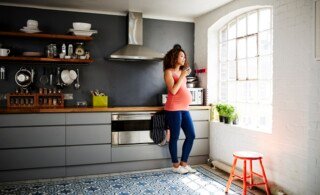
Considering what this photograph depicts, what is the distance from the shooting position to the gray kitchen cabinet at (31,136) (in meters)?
3.61

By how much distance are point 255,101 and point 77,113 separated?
90.5 inches

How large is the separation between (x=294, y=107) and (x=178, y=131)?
1.50 meters

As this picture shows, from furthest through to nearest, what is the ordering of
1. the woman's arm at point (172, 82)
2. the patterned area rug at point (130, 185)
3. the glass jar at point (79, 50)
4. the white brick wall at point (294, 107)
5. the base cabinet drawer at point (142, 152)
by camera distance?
1. the glass jar at point (79, 50)
2. the base cabinet drawer at point (142, 152)
3. the woman's arm at point (172, 82)
4. the patterned area rug at point (130, 185)
5. the white brick wall at point (294, 107)

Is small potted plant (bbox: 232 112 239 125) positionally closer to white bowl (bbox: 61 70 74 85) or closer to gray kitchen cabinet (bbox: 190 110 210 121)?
gray kitchen cabinet (bbox: 190 110 210 121)

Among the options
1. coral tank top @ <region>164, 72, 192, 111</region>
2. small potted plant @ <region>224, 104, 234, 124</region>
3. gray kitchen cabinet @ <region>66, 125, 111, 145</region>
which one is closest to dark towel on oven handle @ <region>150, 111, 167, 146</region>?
coral tank top @ <region>164, 72, 192, 111</region>

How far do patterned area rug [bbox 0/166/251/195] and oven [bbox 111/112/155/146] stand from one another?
448 millimetres

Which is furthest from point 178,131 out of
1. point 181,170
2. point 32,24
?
point 32,24

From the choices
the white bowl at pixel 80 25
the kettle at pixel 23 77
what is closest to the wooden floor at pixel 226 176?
the white bowl at pixel 80 25

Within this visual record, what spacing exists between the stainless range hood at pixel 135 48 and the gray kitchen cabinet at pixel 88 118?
2.95 ft

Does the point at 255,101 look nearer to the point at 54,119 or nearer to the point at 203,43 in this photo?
the point at 203,43

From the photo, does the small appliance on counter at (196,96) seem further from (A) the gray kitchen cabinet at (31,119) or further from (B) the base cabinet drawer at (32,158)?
(B) the base cabinet drawer at (32,158)

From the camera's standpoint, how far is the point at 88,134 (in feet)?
12.9

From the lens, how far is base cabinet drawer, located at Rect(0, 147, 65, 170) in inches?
143

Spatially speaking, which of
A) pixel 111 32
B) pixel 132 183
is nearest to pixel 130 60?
pixel 111 32
